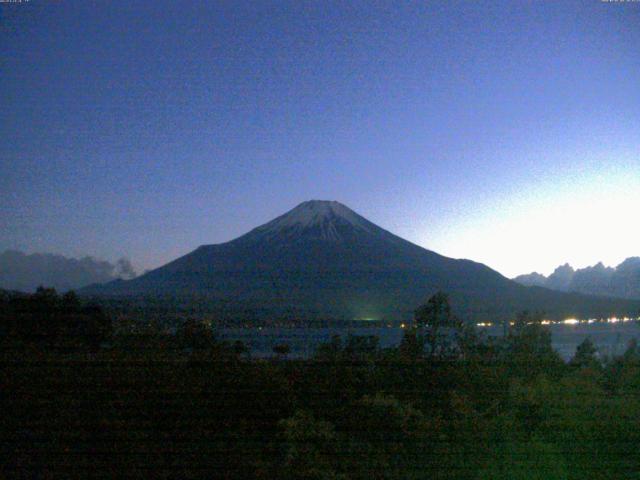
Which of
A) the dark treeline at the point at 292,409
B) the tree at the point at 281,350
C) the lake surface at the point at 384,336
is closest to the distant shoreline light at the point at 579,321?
the lake surface at the point at 384,336

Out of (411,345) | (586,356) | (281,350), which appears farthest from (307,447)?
(586,356)

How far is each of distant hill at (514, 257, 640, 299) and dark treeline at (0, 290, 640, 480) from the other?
637 millimetres

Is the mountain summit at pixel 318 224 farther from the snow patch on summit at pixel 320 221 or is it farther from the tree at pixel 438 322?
the tree at pixel 438 322

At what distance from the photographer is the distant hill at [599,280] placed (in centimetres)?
322

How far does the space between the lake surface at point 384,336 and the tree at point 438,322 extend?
14 centimetres

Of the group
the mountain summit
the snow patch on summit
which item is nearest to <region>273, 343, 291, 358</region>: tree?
the mountain summit

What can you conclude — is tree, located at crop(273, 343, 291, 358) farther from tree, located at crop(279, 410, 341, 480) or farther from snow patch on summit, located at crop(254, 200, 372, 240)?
snow patch on summit, located at crop(254, 200, 372, 240)

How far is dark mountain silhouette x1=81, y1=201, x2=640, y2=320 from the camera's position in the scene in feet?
12.1

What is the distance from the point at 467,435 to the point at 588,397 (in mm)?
526

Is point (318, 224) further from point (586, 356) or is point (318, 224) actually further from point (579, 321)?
point (586, 356)

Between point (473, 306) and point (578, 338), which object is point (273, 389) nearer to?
point (578, 338)

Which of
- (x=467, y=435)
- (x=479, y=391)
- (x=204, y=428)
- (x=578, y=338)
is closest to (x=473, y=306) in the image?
(x=578, y=338)

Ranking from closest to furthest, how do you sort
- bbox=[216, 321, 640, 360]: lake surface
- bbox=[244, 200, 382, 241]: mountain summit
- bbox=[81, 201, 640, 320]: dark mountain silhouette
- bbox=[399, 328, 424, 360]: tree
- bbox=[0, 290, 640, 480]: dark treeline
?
bbox=[0, 290, 640, 480]: dark treeline
bbox=[399, 328, 424, 360]: tree
bbox=[216, 321, 640, 360]: lake surface
bbox=[81, 201, 640, 320]: dark mountain silhouette
bbox=[244, 200, 382, 241]: mountain summit

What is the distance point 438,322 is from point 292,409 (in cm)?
103
